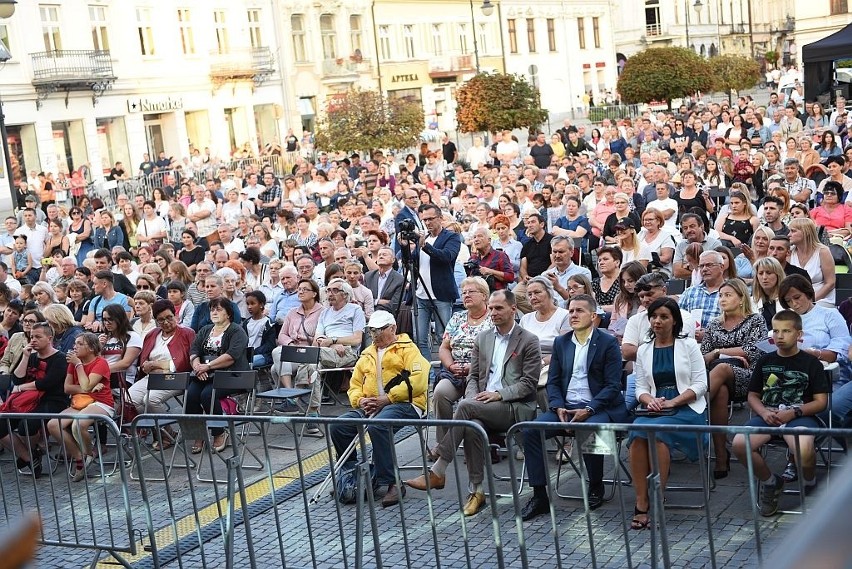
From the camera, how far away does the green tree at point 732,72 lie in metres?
44.3

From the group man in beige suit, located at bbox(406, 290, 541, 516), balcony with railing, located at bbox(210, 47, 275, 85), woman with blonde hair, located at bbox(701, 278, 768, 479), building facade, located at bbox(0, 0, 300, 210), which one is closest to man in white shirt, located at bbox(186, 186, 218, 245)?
man in beige suit, located at bbox(406, 290, 541, 516)

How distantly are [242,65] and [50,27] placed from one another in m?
9.52

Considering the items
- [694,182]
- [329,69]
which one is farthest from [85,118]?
[694,182]

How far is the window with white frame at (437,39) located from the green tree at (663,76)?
2245 centimetres

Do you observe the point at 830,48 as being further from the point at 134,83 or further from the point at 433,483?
the point at 134,83

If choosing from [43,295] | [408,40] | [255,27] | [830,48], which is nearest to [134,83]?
[255,27]

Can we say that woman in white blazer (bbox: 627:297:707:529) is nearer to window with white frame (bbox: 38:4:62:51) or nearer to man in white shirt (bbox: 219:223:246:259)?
man in white shirt (bbox: 219:223:246:259)

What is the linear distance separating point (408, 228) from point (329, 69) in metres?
42.2

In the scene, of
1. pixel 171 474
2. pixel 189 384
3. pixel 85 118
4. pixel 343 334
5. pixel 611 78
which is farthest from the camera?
pixel 611 78

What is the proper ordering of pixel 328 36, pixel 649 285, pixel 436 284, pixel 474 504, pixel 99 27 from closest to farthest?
1. pixel 474 504
2. pixel 649 285
3. pixel 436 284
4. pixel 99 27
5. pixel 328 36

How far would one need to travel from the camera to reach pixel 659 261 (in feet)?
36.9

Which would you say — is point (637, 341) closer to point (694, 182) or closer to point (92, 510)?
point (92, 510)

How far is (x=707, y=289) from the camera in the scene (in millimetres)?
8562

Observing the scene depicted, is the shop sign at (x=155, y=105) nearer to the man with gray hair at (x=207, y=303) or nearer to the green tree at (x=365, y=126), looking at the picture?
the green tree at (x=365, y=126)
